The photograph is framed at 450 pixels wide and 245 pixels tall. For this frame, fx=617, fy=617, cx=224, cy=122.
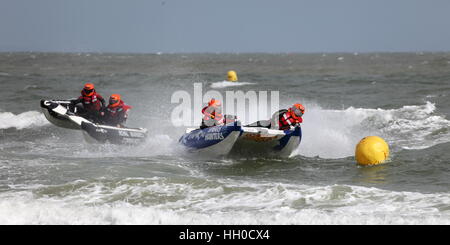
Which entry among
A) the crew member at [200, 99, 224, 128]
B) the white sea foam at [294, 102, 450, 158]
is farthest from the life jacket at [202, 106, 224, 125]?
the white sea foam at [294, 102, 450, 158]

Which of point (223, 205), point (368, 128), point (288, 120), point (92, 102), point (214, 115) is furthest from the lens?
point (368, 128)

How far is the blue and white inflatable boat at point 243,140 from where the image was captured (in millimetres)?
10938

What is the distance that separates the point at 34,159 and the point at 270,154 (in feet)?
14.8

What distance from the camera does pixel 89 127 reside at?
13.8 meters

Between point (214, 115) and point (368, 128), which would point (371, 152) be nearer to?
point (214, 115)

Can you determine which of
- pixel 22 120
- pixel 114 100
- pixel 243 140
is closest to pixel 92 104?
pixel 114 100

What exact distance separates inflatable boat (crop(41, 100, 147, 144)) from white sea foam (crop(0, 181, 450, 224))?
182 inches

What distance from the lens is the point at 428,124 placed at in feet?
53.0

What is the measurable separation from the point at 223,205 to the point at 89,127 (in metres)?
6.64

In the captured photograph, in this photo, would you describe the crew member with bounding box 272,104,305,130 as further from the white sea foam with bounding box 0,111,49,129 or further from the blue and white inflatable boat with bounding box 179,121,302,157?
the white sea foam with bounding box 0,111,49,129

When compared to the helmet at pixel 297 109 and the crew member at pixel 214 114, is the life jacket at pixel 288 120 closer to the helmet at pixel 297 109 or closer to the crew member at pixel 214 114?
→ the helmet at pixel 297 109

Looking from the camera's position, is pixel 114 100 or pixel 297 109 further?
pixel 114 100
